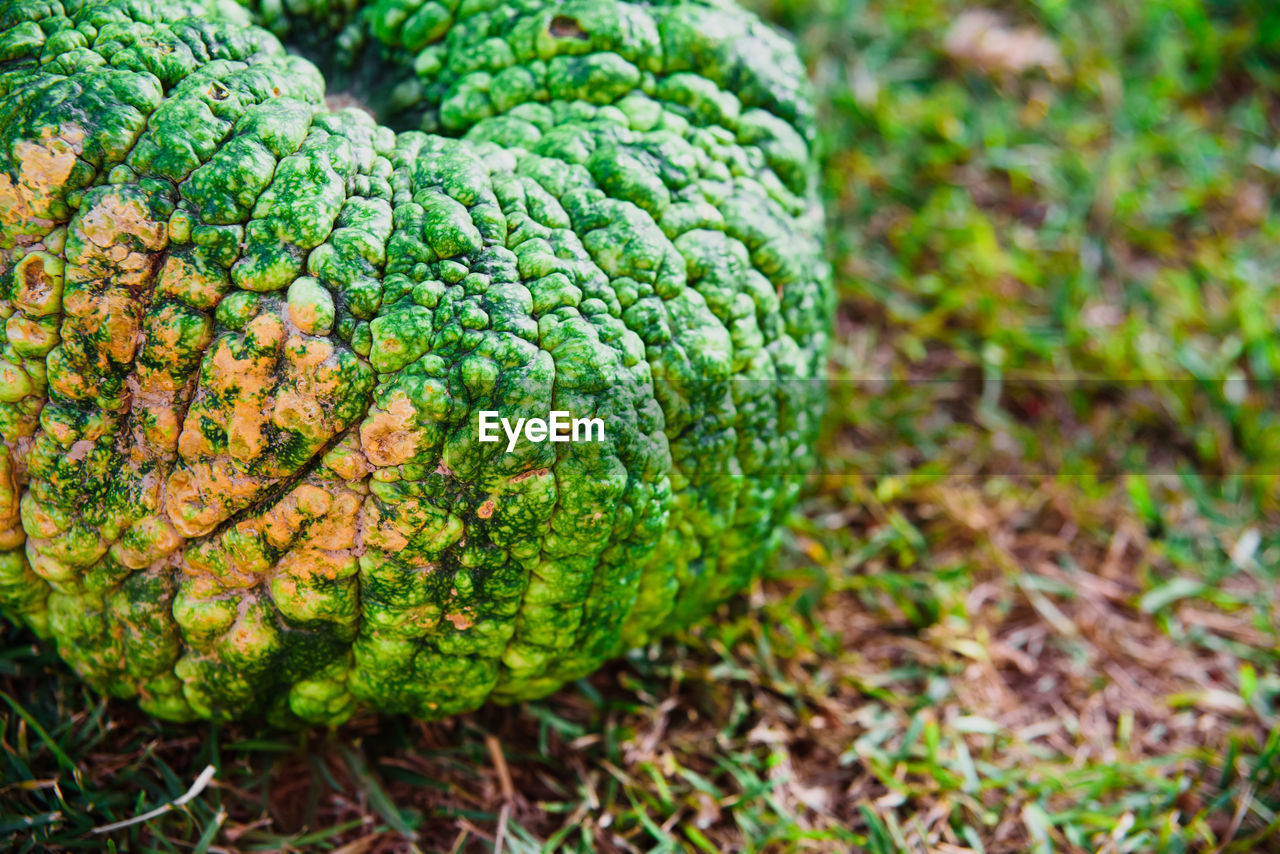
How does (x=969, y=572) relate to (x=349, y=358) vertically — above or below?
below

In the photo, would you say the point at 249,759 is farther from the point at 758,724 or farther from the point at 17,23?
the point at 17,23

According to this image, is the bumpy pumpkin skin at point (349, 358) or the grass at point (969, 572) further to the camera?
the grass at point (969, 572)

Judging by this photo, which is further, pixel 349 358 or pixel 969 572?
pixel 969 572

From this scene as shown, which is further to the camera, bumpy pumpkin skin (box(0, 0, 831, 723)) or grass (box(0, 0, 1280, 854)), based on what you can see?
grass (box(0, 0, 1280, 854))
